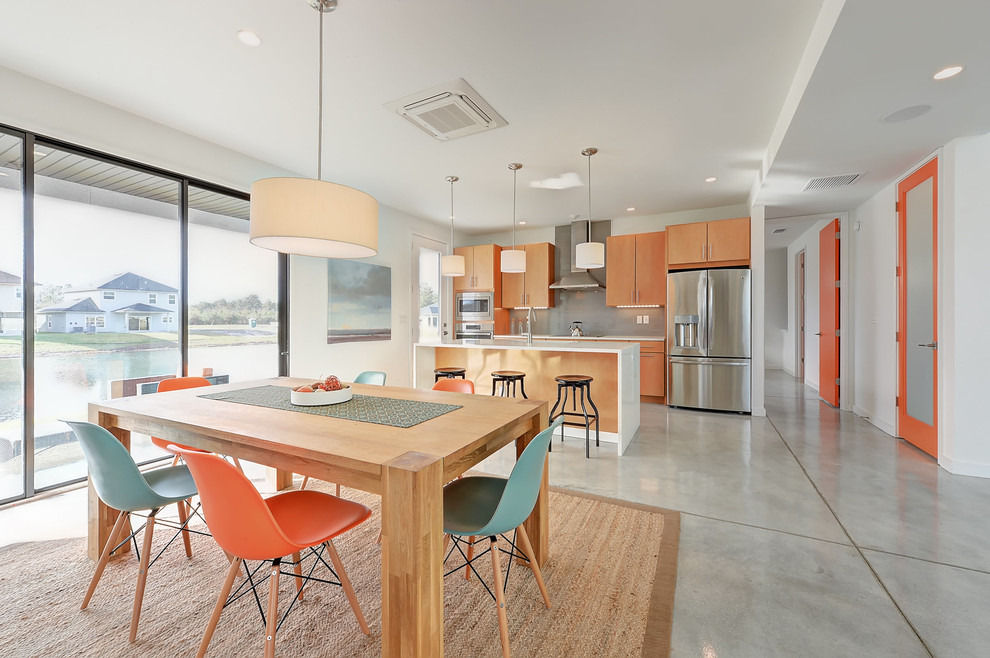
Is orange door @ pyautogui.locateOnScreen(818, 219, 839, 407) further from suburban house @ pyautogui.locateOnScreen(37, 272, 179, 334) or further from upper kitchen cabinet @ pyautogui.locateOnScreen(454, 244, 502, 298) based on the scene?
suburban house @ pyautogui.locateOnScreen(37, 272, 179, 334)

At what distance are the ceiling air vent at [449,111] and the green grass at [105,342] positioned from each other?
8.24ft

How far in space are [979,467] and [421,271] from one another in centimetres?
597

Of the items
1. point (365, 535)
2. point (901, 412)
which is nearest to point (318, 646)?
point (365, 535)

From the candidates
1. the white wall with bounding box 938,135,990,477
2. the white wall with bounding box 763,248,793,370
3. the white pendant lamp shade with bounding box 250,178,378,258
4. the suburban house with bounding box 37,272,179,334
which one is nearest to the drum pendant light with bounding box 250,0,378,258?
the white pendant lamp shade with bounding box 250,178,378,258

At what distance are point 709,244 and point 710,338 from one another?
1180 mm

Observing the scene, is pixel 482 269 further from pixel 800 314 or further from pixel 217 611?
pixel 800 314

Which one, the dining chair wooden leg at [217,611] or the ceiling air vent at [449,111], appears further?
the ceiling air vent at [449,111]

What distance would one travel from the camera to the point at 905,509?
248 centimetres

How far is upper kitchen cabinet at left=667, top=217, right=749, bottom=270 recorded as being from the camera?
503cm

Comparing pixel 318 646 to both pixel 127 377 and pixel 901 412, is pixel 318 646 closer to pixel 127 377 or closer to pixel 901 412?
pixel 127 377

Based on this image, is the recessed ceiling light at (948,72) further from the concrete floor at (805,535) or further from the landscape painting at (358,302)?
the landscape painting at (358,302)

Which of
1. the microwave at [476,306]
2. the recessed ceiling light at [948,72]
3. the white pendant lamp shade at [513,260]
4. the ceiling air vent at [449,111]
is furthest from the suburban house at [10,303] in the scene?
the recessed ceiling light at [948,72]

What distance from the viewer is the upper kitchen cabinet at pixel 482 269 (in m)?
6.61

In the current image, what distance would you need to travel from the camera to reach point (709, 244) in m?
5.20
